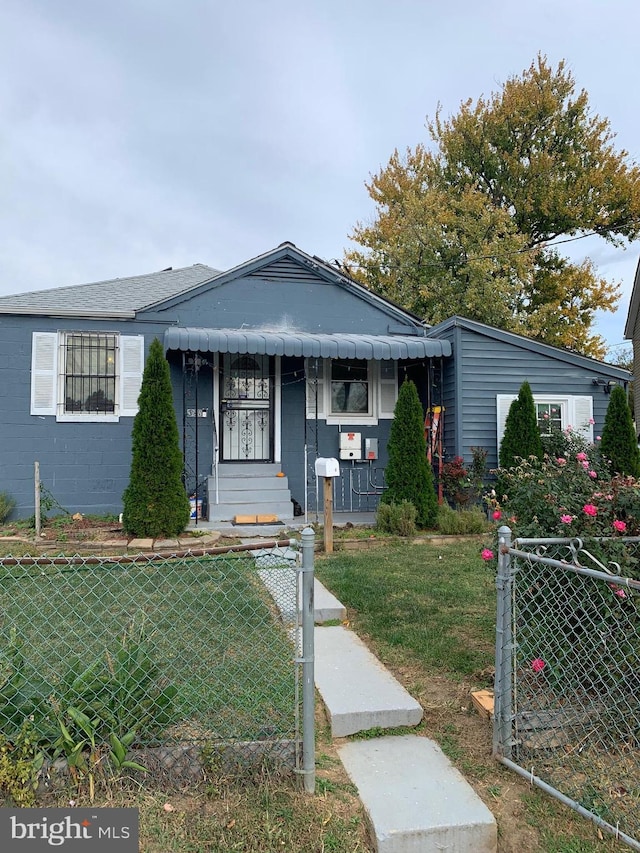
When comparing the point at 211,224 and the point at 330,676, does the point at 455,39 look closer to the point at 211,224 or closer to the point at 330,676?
the point at 211,224

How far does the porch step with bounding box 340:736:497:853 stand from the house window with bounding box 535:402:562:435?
323 inches

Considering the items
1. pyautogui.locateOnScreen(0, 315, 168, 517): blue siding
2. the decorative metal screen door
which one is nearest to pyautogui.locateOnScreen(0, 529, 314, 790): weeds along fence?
pyautogui.locateOnScreen(0, 315, 168, 517): blue siding

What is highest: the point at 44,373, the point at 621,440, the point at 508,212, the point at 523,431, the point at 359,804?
the point at 508,212

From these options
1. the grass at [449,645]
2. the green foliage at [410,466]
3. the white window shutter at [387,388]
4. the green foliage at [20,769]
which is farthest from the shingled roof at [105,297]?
the green foliage at [20,769]

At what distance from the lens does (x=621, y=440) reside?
9625 millimetres

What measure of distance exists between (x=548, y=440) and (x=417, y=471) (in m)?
2.99

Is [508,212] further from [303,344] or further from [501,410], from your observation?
[303,344]

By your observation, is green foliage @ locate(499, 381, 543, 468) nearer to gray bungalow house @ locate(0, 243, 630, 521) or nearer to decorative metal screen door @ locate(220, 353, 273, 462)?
gray bungalow house @ locate(0, 243, 630, 521)

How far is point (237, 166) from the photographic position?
13.6 m

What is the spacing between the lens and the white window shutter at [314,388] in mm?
10266

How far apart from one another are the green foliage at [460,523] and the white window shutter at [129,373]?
520 centimetres

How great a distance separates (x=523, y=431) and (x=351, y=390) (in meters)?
3.12

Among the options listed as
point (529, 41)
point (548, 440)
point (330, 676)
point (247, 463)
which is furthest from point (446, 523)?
point (529, 41)

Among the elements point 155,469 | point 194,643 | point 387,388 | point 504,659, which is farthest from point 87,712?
point 387,388
